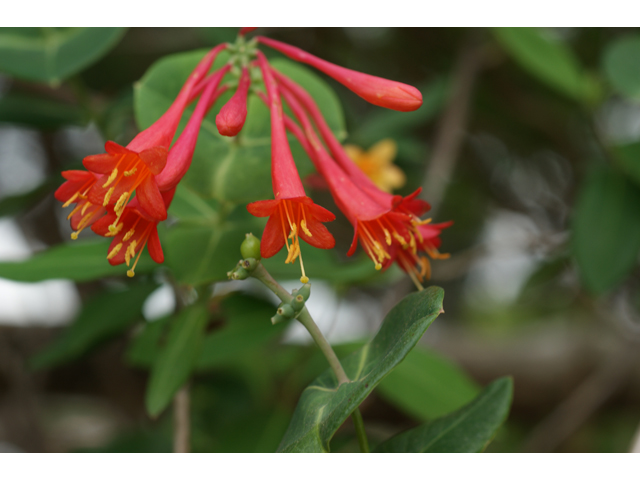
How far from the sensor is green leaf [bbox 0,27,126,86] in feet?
3.44

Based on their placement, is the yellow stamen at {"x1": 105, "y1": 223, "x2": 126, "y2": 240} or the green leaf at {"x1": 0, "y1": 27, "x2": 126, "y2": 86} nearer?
the yellow stamen at {"x1": 105, "y1": 223, "x2": 126, "y2": 240}

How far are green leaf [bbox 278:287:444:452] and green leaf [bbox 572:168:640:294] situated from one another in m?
0.87

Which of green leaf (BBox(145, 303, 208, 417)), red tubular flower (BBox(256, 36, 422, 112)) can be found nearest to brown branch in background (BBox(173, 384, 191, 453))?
green leaf (BBox(145, 303, 208, 417))

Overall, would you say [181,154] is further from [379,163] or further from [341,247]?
[341,247]

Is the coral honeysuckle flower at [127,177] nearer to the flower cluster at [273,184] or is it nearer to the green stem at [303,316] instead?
the flower cluster at [273,184]

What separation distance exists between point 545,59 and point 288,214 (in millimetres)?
1151

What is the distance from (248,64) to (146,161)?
0.97 ft

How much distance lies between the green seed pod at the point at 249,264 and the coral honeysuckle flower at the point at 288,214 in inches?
1.9

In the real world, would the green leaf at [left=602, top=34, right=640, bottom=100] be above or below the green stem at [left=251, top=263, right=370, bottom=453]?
above

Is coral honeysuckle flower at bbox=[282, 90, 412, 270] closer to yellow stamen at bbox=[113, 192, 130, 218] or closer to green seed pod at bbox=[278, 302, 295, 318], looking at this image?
green seed pod at bbox=[278, 302, 295, 318]

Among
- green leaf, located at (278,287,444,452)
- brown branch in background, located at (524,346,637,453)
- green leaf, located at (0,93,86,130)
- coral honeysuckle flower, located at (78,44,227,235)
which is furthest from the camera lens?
brown branch in background, located at (524,346,637,453)

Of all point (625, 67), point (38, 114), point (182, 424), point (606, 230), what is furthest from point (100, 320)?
point (625, 67)

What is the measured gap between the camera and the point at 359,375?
0.64m

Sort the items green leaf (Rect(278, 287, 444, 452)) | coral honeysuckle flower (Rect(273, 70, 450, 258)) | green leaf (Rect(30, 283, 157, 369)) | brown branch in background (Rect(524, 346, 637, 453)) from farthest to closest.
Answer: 1. brown branch in background (Rect(524, 346, 637, 453))
2. green leaf (Rect(30, 283, 157, 369))
3. coral honeysuckle flower (Rect(273, 70, 450, 258))
4. green leaf (Rect(278, 287, 444, 452))
